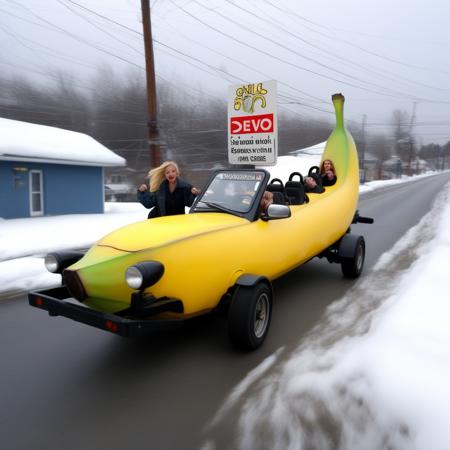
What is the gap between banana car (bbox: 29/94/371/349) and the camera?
3.33m

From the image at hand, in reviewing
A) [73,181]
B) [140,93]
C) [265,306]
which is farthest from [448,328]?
[140,93]

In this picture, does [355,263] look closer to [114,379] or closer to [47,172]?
[114,379]

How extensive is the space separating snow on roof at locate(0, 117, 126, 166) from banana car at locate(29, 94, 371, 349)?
42.4 feet

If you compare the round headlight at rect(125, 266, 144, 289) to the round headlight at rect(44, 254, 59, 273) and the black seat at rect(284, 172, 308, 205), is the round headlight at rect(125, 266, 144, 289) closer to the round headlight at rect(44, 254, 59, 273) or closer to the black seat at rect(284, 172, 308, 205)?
the round headlight at rect(44, 254, 59, 273)

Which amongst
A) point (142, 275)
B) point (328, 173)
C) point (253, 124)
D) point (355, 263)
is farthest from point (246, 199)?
point (253, 124)

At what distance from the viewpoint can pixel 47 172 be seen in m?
17.1

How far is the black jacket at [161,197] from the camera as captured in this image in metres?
5.57

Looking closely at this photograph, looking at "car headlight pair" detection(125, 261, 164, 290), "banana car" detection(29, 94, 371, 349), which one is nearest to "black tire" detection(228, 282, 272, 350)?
"banana car" detection(29, 94, 371, 349)

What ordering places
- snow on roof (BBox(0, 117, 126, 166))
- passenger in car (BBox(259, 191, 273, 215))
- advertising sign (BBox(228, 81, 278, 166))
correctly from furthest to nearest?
snow on roof (BBox(0, 117, 126, 166)) → advertising sign (BBox(228, 81, 278, 166)) → passenger in car (BBox(259, 191, 273, 215))

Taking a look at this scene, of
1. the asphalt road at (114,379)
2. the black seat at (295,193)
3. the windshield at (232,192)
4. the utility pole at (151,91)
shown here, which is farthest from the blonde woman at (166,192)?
the utility pole at (151,91)

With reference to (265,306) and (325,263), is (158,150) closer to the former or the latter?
(325,263)

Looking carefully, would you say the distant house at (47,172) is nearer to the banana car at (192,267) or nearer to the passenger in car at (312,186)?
the passenger in car at (312,186)

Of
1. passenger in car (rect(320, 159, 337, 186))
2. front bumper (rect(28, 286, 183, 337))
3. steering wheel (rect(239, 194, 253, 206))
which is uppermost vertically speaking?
passenger in car (rect(320, 159, 337, 186))

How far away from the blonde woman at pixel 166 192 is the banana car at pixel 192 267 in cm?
62
